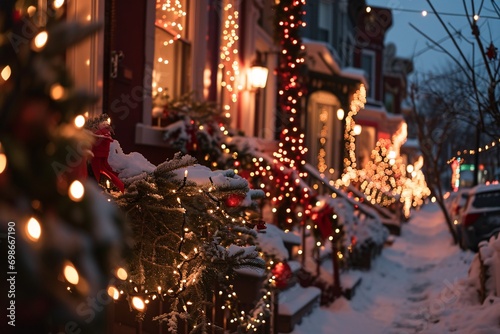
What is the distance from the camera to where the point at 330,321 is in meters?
8.55

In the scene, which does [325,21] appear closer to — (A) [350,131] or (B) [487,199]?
(A) [350,131]

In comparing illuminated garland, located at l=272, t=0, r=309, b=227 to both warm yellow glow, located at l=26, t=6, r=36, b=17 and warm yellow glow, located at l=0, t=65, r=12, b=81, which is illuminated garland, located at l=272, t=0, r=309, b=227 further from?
warm yellow glow, located at l=0, t=65, r=12, b=81

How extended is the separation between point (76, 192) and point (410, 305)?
31.2 feet

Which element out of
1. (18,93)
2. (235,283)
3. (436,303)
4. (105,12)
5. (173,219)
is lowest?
(436,303)

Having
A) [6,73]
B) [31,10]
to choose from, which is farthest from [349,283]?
[6,73]

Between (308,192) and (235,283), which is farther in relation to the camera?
(308,192)

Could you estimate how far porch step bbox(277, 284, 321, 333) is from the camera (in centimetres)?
728

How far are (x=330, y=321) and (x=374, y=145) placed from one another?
25.0 metres

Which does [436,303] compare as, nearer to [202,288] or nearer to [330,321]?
[330,321]

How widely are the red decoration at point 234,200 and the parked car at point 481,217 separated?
10.2 m

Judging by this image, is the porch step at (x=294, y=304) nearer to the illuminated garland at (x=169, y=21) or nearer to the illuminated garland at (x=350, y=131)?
the illuminated garland at (x=169, y=21)

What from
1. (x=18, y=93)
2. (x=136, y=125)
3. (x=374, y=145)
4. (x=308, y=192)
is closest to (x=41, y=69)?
(x=18, y=93)

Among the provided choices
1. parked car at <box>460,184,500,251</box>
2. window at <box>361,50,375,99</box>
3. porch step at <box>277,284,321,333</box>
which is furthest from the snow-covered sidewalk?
window at <box>361,50,375,99</box>

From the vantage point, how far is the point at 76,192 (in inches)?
68.0
